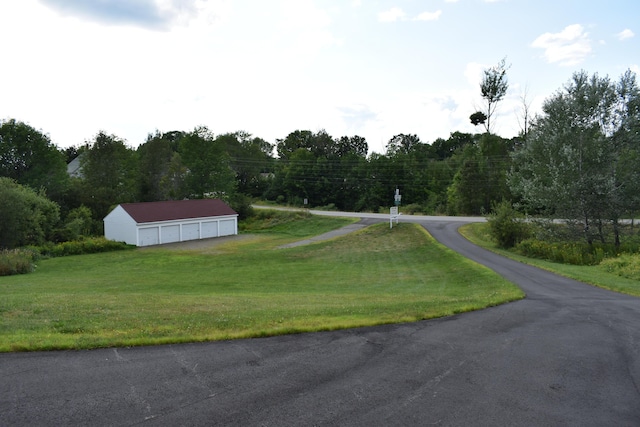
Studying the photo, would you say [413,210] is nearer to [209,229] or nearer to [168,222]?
[209,229]

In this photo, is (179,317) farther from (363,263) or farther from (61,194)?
(61,194)

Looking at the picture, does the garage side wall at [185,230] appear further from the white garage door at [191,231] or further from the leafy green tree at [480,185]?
the leafy green tree at [480,185]

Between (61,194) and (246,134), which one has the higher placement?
(246,134)

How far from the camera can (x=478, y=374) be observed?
747 cm

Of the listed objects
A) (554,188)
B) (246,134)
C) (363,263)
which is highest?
(246,134)

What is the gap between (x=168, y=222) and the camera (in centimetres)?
4666

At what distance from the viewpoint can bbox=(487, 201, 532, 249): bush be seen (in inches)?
1267

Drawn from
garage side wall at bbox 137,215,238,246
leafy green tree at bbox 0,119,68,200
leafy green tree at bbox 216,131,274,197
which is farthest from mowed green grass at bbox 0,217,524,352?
leafy green tree at bbox 216,131,274,197

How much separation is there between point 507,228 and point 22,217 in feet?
120

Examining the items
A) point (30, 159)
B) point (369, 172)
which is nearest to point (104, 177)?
point (30, 159)

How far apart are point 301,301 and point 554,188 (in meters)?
22.2

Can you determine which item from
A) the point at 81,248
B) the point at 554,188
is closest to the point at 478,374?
the point at 554,188

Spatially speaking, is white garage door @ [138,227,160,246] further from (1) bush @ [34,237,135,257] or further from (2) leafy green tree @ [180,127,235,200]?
(2) leafy green tree @ [180,127,235,200]

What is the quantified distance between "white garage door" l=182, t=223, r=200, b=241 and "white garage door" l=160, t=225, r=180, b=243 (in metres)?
0.71
